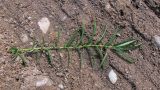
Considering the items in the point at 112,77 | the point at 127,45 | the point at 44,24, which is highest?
the point at 44,24

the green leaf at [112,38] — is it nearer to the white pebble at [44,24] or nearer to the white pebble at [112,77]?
the white pebble at [112,77]

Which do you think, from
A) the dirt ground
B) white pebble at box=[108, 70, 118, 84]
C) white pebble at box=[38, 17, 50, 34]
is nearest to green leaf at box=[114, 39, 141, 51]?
the dirt ground

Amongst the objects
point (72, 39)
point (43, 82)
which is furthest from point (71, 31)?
point (43, 82)

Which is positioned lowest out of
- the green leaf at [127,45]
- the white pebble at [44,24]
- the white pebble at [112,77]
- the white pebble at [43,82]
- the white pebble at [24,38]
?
the white pebble at [112,77]

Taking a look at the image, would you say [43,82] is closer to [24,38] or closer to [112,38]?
[24,38]

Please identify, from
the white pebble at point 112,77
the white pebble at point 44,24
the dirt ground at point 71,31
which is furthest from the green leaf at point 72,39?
the white pebble at point 112,77

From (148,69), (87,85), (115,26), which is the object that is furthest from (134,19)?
(87,85)

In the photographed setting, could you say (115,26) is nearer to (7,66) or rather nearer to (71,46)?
(71,46)
